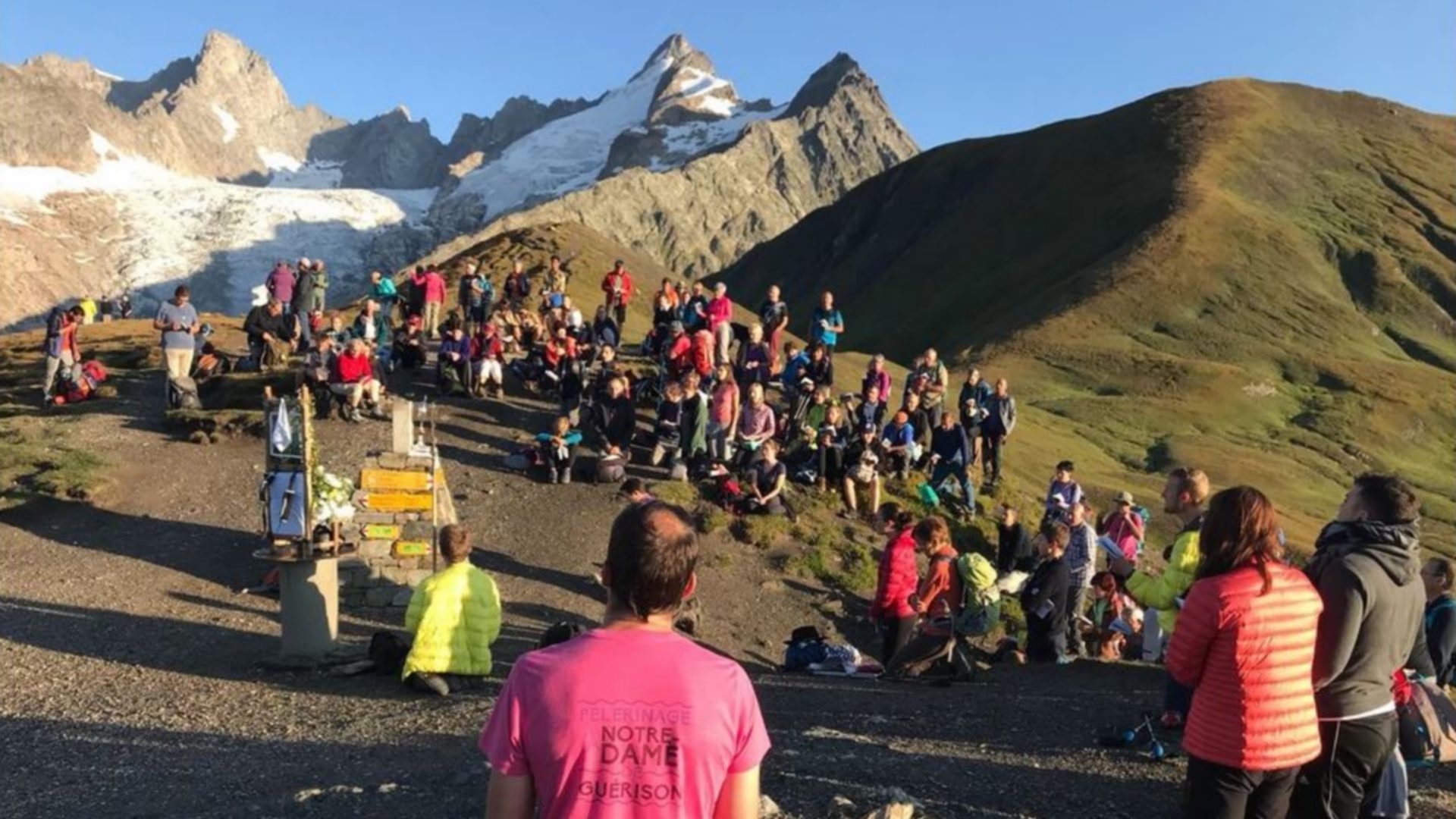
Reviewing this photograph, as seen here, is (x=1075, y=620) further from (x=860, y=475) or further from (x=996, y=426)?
(x=996, y=426)

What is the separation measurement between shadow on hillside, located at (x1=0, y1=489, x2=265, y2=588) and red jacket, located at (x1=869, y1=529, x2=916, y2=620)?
27.8 ft

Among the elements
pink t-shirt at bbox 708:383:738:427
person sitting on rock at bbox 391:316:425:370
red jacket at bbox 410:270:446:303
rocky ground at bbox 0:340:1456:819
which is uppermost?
red jacket at bbox 410:270:446:303

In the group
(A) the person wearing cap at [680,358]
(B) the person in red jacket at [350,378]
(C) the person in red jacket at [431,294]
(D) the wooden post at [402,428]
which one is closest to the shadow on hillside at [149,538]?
(D) the wooden post at [402,428]

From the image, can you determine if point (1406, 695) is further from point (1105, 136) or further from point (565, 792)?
point (1105, 136)

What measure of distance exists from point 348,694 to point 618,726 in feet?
26.1

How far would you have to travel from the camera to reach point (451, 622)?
31.4 ft

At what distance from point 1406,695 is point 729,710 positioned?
18.1 ft

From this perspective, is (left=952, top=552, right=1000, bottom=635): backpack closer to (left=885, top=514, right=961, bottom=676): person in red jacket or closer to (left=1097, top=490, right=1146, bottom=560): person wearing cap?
(left=885, top=514, right=961, bottom=676): person in red jacket

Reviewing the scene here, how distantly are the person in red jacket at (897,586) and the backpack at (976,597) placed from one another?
0.61 metres

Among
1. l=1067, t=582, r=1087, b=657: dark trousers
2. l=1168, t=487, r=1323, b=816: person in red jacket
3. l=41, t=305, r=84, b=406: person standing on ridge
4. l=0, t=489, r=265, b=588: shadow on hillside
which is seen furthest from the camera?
l=41, t=305, r=84, b=406: person standing on ridge

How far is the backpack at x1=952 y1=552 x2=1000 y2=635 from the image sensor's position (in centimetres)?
1177

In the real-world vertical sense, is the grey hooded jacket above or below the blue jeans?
above

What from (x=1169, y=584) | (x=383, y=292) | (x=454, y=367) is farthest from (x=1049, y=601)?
(x=383, y=292)

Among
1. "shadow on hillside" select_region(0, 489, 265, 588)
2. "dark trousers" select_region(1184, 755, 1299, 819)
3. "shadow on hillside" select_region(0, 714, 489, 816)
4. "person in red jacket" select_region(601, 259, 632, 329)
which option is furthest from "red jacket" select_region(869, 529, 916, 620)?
"person in red jacket" select_region(601, 259, 632, 329)
